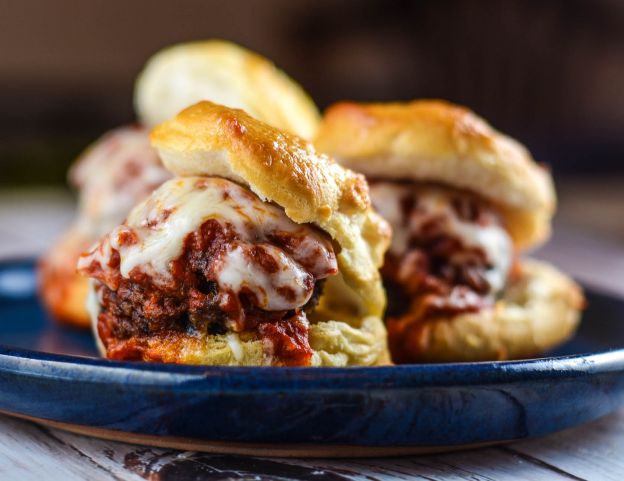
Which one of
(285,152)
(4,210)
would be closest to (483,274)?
(285,152)

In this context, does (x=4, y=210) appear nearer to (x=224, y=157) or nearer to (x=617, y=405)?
(x=224, y=157)

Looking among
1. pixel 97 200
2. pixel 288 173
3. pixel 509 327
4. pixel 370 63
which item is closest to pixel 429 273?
pixel 509 327

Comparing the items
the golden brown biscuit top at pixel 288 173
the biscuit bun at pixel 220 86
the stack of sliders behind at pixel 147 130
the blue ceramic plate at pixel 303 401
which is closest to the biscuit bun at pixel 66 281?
the stack of sliders behind at pixel 147 130

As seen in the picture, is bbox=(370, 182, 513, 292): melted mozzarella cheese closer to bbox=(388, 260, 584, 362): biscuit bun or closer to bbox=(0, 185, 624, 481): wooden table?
bbox=(388, 260, 584, 362): biscuit bun

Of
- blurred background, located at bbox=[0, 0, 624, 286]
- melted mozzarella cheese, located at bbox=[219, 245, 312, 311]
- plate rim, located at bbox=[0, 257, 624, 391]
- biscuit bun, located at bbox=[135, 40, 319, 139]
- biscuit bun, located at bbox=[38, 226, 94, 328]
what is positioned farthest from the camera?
blurred background, located at bbox=[0, 0, 624, 286]

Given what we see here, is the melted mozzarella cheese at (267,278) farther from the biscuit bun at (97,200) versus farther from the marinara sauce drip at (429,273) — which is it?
the biscuit bun at (97,200)

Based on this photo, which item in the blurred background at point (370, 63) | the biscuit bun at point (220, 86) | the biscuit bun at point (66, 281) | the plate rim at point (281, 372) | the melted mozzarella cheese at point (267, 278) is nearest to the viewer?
the plate rim at point (281, 372)

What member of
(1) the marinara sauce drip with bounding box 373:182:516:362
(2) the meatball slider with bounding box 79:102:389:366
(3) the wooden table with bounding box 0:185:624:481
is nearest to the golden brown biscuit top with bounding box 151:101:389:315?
(2) the meatball slider with bounding box 79:102:389:366

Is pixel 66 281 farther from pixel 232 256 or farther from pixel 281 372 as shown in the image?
pixel 281 372
